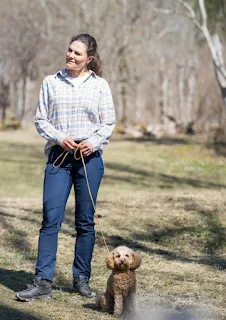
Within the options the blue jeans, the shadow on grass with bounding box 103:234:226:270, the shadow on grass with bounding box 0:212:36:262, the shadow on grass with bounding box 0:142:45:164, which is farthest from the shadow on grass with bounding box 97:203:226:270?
the shadow on grass with bounding box 0:142:45:164

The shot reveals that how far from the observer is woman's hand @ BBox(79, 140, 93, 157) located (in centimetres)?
Result: 527

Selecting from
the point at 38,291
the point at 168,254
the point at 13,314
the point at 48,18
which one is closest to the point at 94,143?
the point at 38,291

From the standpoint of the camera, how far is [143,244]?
825 cm

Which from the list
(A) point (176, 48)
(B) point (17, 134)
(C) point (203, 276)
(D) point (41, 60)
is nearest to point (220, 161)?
(B) point (17, 134)

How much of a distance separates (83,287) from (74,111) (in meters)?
1.39

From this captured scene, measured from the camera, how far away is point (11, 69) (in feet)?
129

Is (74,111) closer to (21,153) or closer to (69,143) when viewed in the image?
(69,143)

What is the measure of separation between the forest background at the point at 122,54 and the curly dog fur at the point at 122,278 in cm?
2297

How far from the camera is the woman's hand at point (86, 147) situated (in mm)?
5270

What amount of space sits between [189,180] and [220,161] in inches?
166

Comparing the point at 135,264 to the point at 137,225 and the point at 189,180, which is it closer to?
the point at 137,225

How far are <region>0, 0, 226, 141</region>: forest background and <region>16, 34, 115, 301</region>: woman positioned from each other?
2236 centimetres

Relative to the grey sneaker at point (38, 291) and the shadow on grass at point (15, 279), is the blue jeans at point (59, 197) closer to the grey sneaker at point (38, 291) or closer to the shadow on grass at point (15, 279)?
the grey sneaker at point (38, 291)

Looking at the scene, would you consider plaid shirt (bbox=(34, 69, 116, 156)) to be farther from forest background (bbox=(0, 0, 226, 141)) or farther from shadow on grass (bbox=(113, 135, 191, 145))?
forest background (bbox=(0, 0, 226, 141))
